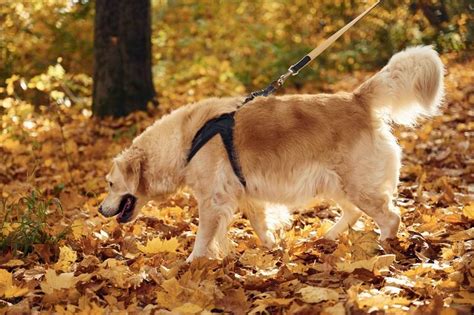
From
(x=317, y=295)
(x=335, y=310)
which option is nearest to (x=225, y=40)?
(x=317, y=295)

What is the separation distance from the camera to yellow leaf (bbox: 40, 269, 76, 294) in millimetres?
3613

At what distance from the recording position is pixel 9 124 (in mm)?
7148

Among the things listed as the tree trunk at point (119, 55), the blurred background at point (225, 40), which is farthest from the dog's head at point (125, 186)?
the tree trunk at point (119, 55)

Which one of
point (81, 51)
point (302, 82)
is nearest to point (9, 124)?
point (81, 51)

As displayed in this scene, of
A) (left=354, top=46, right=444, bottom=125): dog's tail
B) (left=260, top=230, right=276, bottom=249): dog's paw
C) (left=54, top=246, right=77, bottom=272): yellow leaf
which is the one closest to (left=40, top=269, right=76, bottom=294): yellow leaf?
(left=54, top=246, right=77, bottom=272): yellow leaf

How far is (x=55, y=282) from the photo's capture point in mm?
3656

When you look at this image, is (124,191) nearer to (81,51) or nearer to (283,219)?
(283,219)

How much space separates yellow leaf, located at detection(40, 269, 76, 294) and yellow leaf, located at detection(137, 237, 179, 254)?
748mm

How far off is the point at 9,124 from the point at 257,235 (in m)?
3.68

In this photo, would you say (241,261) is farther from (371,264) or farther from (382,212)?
(382,212)

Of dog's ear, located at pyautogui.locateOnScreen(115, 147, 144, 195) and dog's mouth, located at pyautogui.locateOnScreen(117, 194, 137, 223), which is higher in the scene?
dog's ear, located at pyautogui.locateOnScreen(115, 147, 144, 195)

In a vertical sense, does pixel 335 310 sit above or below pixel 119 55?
above

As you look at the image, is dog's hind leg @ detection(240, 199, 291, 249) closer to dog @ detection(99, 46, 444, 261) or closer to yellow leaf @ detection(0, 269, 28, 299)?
dog @ detection(99, 46, 444, 261)

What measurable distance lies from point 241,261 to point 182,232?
116 cm
